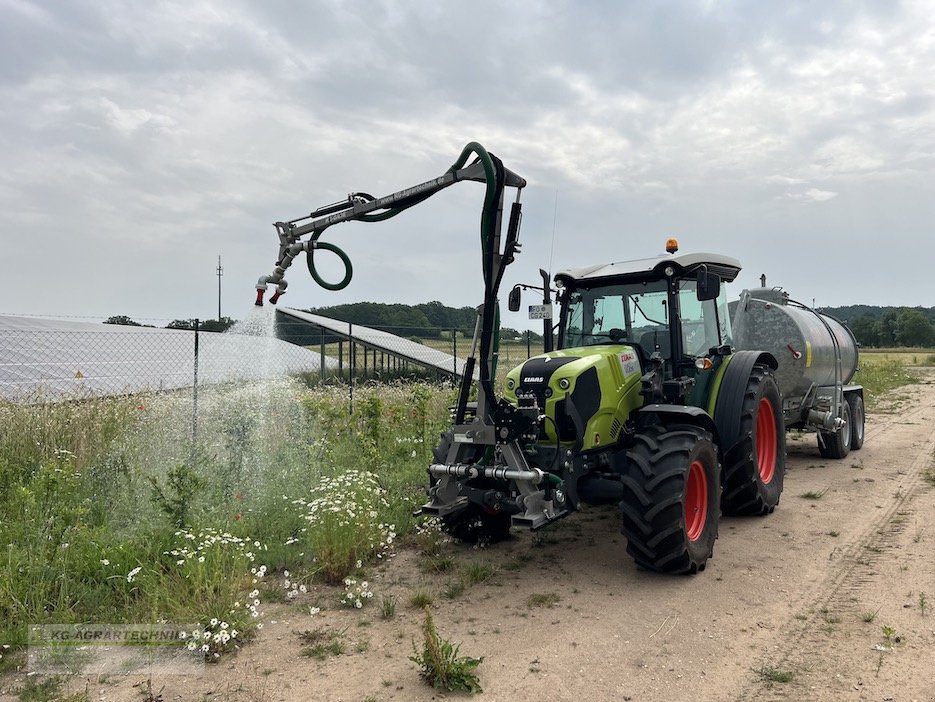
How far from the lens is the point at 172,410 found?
A: 8.52 metres

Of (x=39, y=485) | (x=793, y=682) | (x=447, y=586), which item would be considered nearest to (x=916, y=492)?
(x=793, y=682)

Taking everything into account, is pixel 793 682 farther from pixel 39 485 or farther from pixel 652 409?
pixel 39 485

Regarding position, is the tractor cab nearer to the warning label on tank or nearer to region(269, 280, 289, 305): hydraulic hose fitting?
the warning label on tank

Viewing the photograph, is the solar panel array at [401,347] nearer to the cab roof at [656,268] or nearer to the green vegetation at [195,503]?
the green vegetation at [195,503]

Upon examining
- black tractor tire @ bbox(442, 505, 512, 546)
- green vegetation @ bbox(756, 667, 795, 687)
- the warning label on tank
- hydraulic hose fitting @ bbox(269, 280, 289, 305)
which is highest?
hydraulic hose fitting @ bbox(269, 280, 289, 305)

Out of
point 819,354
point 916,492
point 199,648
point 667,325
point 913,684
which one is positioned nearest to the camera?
point 913,684

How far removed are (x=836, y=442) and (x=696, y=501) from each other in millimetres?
5356

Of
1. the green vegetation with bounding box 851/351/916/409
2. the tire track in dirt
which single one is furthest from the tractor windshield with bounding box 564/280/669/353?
the green vegetation with bounding box 851/351/916/409

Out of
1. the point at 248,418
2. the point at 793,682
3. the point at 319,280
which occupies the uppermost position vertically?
the point at 319,280

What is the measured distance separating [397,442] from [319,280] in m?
3.61

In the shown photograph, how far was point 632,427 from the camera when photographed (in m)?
5.68

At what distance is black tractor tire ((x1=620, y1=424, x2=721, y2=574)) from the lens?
4672 mm

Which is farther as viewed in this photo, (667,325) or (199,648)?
(667,325)

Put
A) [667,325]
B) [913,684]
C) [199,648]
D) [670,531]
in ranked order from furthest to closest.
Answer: [667,325], [670,531], [199,648], [913,684]
